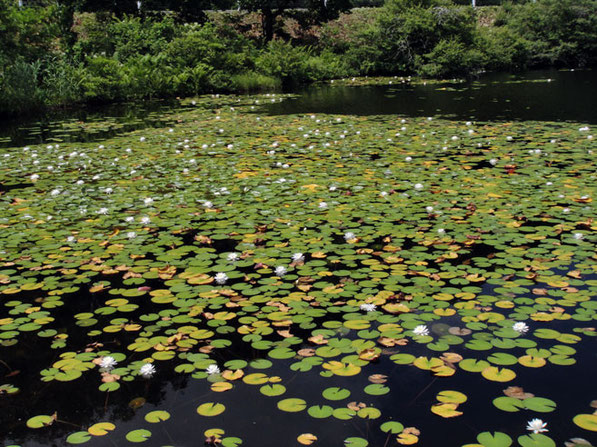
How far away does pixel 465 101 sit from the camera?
14375mm

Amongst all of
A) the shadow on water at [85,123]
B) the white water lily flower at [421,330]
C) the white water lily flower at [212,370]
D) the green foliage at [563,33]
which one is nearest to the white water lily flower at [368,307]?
the white water lily flower at [421,330]

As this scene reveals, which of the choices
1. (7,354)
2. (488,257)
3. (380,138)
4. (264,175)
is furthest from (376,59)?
(7,354)

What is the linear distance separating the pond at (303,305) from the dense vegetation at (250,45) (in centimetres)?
965

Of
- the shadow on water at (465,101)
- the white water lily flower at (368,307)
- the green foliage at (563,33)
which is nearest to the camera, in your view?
the white water lily flower at (368,307)

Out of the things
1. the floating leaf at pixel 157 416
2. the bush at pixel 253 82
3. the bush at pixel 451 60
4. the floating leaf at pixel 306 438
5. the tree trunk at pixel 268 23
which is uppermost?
the tree trunk at pixel 268 23

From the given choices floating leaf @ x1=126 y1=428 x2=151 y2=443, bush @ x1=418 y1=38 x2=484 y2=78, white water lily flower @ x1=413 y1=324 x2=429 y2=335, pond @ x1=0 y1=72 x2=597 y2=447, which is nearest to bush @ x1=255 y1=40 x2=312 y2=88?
bush @ x1=418 y1=38 x2=484 y2=78

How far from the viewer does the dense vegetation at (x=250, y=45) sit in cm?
1526

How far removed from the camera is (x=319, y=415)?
92.4 inches

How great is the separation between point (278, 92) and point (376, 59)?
Result: 812 centimetres

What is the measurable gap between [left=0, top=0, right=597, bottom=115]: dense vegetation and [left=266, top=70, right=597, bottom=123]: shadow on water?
345cm

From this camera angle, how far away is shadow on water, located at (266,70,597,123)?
11.7 m

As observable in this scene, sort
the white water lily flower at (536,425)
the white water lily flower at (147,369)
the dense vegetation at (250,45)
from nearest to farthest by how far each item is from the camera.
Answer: the white water lily flower at (536,425) → the white water lily flower at (147,369) → the dense vegetation at (250,45)

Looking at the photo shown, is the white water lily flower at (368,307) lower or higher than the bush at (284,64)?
lower

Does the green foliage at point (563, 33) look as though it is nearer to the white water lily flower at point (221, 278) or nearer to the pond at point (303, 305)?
the pond at point (303, 305)
